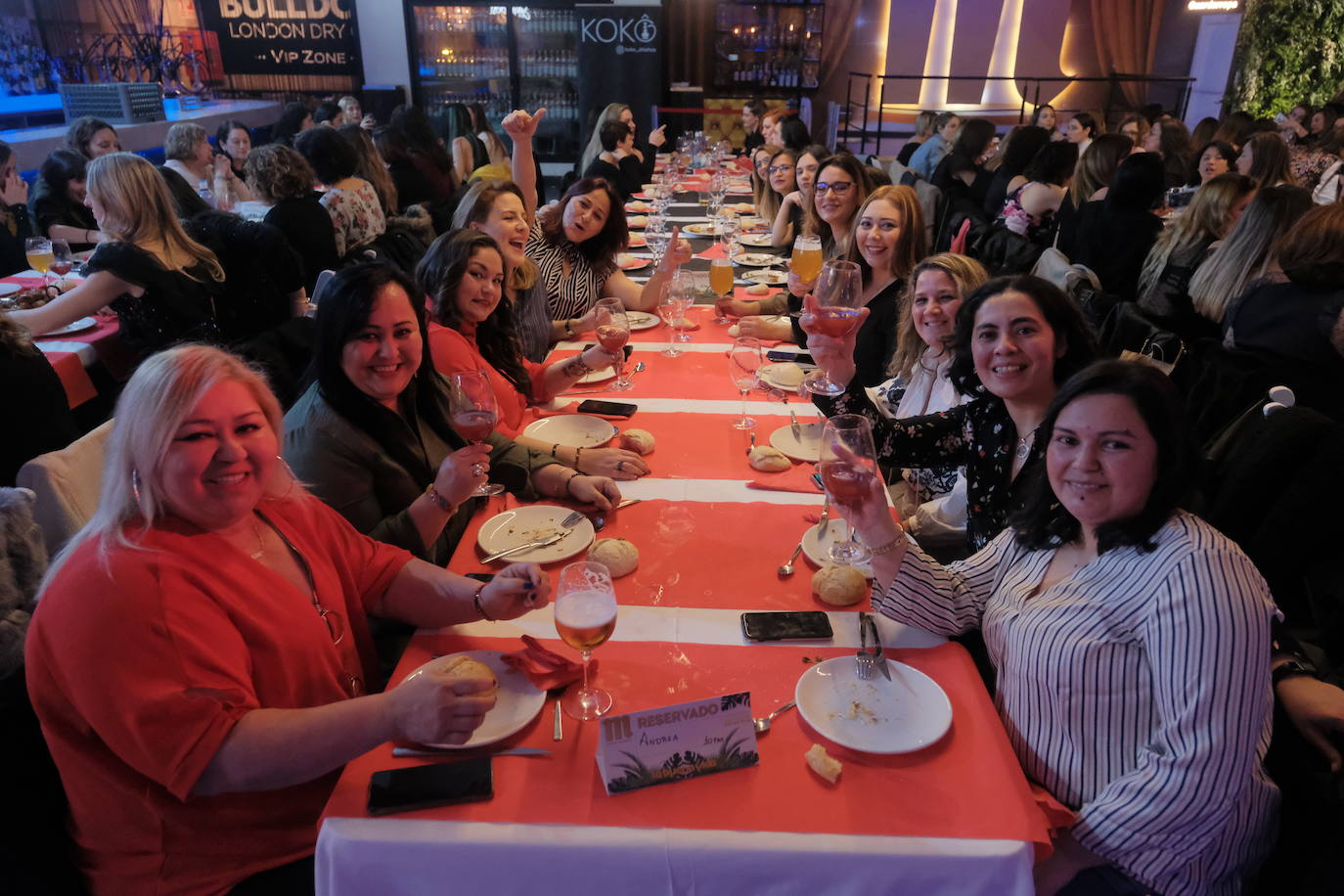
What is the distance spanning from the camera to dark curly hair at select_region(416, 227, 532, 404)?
7.48 ft

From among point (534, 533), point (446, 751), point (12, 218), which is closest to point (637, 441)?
point (534, 533)

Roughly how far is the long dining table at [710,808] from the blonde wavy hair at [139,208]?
111 inches

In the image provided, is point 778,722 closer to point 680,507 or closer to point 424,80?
point 680,507

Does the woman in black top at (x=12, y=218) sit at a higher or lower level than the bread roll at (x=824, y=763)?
higher

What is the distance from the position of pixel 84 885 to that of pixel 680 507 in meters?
1.17

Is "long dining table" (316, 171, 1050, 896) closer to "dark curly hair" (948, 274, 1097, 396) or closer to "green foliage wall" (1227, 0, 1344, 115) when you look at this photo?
"dark curly hair" (948, 274, 1097, 396)

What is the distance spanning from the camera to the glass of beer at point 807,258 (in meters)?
3.06

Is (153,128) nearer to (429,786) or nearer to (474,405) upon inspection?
(474,405)

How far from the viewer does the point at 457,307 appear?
2.33m

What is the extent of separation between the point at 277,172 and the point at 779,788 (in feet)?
13.9

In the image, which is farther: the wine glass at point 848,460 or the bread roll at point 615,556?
the bread roll at point 615,556

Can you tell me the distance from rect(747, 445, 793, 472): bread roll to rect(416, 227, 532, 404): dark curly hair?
780 millimetres

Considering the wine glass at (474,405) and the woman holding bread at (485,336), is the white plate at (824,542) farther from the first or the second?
the wine glass at (474,405)

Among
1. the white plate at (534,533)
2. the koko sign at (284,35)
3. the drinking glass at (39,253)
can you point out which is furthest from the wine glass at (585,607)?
the koko sign at (284,35)
